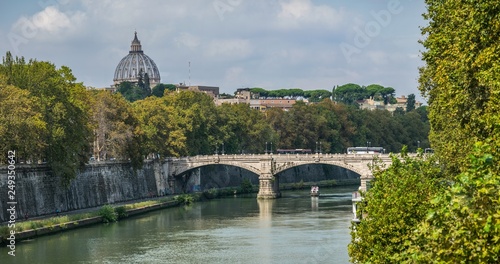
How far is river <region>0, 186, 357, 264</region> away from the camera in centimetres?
4050

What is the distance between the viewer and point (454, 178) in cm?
1981

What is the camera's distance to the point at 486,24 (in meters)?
22.4

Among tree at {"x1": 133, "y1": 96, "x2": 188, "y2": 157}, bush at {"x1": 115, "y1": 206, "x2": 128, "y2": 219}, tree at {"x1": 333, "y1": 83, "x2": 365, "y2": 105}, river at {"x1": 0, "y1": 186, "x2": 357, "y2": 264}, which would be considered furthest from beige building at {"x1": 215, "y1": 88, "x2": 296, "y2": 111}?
bush at {"x1": 115, "y1": 206, "x2": 128, "y2": 219}

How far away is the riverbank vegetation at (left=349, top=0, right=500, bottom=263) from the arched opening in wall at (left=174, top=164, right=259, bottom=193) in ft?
163

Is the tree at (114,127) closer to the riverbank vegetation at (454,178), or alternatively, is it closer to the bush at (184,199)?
the bush at (184,199)

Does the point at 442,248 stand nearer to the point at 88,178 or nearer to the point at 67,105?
the point at 67,105

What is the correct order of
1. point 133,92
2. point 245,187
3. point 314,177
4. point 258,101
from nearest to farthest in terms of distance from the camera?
1. point 245,187
2. point 314,177
3. point 133,92
4. point 258,101

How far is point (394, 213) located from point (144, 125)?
178 ft

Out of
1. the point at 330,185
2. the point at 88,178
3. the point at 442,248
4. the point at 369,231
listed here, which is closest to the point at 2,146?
the point at 88,178

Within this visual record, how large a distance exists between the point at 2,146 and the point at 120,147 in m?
19.3

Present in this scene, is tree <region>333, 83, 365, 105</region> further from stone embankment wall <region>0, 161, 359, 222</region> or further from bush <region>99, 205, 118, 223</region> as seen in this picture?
bush <region>99, 205, 118, 223</region>

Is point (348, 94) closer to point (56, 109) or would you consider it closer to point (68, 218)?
point (56, 109)

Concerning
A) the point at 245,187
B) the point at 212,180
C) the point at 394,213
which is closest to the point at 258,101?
the point at 212,180

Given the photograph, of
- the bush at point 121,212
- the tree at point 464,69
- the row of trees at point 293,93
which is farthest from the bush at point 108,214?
the row of trees at point 293,93
